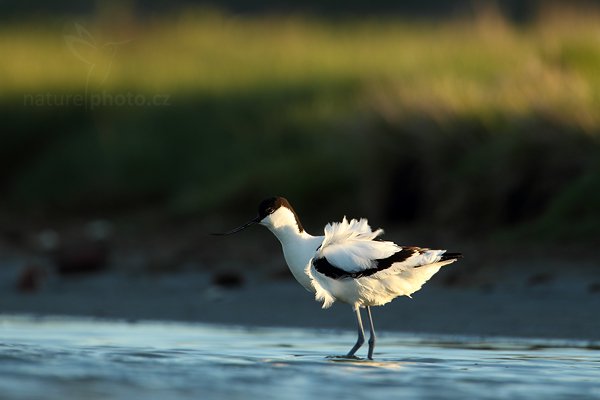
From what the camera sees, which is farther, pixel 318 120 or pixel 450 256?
pixel 318 120

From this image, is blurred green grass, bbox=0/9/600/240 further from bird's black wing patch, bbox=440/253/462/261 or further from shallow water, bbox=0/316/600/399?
bird's black wing patch, bbox=440/253/462/261

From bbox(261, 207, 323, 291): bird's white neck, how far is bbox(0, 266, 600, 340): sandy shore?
1518 millimetres

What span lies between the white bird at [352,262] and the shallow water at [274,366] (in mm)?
370

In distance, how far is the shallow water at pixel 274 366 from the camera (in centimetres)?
664

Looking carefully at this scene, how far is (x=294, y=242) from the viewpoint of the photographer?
26.0 feet

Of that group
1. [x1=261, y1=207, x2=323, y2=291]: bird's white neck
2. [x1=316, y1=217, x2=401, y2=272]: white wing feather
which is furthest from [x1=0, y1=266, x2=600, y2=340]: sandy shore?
[x1=261, y1=207, x2=323, y2=291]: bird's white neck

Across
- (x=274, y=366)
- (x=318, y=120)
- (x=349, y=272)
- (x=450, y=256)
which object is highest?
(x=318, y=120)

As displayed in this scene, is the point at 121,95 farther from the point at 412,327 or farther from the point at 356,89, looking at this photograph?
the point at 412,327

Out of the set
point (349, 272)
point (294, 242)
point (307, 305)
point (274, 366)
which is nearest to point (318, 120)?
point (307, 305)

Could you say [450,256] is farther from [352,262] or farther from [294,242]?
[294,242]

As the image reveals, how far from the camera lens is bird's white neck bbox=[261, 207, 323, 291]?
25.6ft

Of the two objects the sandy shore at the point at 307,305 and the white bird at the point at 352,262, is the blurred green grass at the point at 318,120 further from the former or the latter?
the white bird at the point at 352,262

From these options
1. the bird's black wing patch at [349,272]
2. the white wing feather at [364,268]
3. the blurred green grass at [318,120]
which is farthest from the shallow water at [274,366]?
the blurred green grass at [318,120]

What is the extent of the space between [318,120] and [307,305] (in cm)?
521
